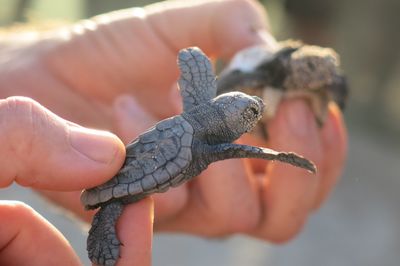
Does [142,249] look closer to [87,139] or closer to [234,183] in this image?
[87,139]

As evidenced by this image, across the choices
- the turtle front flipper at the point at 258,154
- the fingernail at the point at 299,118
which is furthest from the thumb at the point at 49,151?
the fingernail at the point at 299,118

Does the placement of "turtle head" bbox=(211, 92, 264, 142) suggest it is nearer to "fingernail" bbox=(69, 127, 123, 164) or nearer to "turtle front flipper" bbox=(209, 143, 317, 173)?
"turtle front flipper" bbox=(209, 143, 317, 173)

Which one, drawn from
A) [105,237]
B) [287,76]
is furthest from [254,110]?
[287,76]

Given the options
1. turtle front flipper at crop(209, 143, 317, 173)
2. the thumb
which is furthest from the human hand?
turtle front flipper at crop(209, 143, 317, 173)

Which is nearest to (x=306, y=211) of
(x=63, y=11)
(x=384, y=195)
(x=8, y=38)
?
(x=8, y=38)

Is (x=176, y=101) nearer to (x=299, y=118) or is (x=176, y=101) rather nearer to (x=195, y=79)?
(x=299, y=118)

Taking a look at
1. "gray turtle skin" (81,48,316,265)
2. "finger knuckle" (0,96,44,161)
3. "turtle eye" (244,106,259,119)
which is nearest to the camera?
"finger knuckle" (0,96,44,161)
